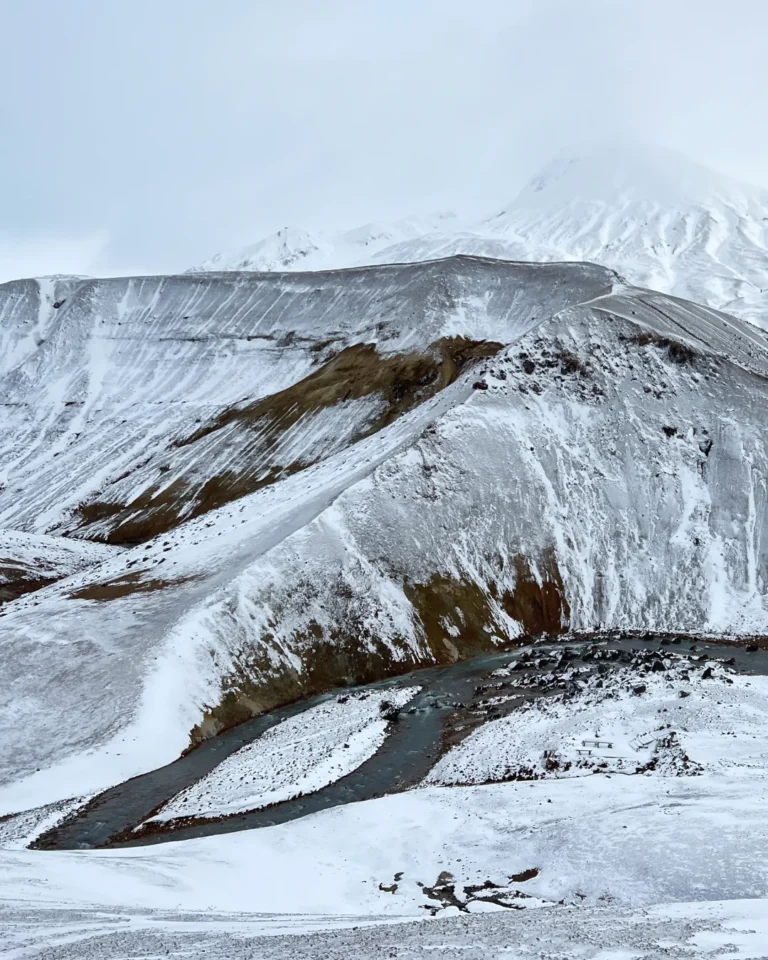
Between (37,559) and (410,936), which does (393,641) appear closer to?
(410,936)

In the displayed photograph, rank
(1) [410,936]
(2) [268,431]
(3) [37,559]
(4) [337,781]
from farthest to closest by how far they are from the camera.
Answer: (2) [268,431], (3) [37,559], (4) [337,781], (1) [410,936]

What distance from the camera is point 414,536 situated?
50500 mm

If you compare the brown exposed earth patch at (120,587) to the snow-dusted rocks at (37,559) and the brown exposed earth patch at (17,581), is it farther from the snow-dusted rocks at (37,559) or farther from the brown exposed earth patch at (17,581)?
the brown exposed earth patch at (17,581)

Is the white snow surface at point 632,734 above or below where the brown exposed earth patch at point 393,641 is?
below

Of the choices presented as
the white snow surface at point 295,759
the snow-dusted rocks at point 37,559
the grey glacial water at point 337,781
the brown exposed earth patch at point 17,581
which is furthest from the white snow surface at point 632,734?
the brown exposed earth patch at point 17,581

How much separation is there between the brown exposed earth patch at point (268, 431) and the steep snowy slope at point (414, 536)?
0.41 metres

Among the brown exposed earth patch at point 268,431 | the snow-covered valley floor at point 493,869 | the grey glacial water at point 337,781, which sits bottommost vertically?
the snow-covered valley floor at point 493,869

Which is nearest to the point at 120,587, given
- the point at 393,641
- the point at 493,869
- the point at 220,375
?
the point at 393,641

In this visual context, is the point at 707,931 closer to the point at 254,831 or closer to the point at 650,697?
the point at 254,831

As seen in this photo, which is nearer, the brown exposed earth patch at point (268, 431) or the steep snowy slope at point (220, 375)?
the brown exposed earth patch at point (268, 431)

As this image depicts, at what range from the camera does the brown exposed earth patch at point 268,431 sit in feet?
257

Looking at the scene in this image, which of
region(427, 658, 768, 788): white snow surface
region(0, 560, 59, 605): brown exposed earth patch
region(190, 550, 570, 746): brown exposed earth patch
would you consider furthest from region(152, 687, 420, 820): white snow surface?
region(0, 560, 59, 605): brown exposed earth patch

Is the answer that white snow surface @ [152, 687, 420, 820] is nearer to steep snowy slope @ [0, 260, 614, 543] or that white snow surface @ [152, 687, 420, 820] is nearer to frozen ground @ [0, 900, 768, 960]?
frozen ground @ [0, 900, 768, 960]

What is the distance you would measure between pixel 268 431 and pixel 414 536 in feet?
129
